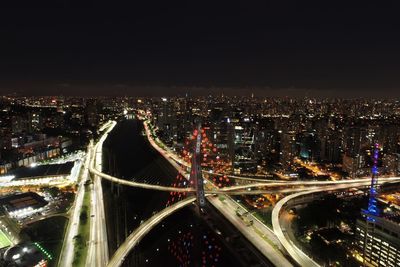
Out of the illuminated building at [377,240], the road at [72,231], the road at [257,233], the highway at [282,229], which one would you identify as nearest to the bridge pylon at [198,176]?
the road at [257,233]

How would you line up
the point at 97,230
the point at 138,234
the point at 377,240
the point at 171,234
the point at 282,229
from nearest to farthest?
the point at 377,240
the point at 138,234
the point at 97,230
the point at 282,229
the point at 171,234

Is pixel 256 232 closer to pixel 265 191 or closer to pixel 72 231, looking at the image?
pixel 265 191

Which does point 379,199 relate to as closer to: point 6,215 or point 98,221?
point 98,221

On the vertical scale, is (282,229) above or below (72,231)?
below

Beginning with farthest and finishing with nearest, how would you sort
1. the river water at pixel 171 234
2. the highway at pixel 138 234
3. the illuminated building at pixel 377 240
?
the river water at pixel 171 234
the illuminated building at pixel 377 240
the highway at pixel 138 234

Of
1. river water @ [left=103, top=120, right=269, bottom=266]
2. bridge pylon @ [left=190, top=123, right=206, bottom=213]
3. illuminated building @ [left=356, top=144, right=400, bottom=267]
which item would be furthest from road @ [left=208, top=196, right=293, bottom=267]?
illuminated building @ [left=356, top=144, right=400, bottom=267]

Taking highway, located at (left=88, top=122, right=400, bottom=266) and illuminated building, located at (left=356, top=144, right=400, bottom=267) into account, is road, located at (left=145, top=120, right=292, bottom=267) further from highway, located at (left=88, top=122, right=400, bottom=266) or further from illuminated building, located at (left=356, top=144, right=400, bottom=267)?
illuminated building, located at (left=356, top=144, right=400, bottom=267)

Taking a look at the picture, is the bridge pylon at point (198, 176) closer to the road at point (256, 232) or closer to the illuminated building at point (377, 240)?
the road at point (256, 232)

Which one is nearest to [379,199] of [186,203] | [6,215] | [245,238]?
[245,238]

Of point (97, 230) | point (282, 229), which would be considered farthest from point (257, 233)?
point (97, 230)
